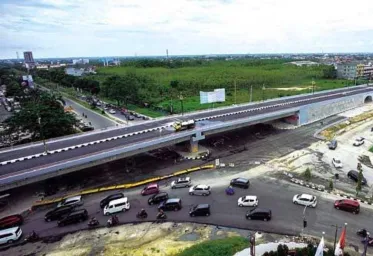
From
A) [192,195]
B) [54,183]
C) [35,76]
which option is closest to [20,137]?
[54,183]

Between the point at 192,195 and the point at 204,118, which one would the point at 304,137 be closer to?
the point at 204,118

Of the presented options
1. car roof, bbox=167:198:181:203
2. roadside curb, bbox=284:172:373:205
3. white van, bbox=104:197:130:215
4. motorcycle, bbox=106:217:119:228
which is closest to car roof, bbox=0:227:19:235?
white van, bbox=104:197:130:215

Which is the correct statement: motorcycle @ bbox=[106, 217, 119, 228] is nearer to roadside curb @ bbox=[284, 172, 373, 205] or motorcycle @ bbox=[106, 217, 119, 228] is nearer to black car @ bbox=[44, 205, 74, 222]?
black car @ bbox=[44, 205, 74, 222]

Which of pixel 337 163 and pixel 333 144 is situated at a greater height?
pixel 333 144

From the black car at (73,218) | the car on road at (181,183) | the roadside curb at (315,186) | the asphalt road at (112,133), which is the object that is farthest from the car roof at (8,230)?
the roadside curb at (315,186)

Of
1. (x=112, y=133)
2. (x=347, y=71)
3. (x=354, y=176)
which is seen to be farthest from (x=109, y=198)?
(x=347, y=71)

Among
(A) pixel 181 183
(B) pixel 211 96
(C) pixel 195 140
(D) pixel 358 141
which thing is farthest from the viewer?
(B) pixel 211 96

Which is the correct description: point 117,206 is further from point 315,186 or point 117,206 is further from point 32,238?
point 315,186
